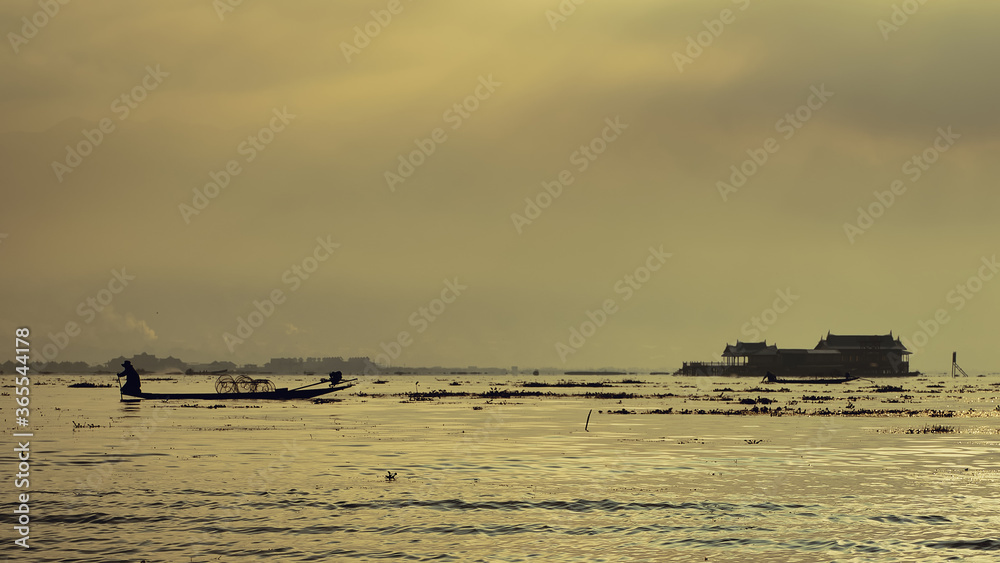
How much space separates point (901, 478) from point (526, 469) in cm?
1335

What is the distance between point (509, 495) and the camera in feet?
90.9

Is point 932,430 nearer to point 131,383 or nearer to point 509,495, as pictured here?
point 509,495

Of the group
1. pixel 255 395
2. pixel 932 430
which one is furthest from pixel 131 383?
pixel 932 430

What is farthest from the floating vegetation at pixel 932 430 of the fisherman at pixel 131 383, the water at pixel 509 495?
the fisherman at pixel 131 383

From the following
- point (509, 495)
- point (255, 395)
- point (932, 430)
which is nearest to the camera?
point (509, 495)

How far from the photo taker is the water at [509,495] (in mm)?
20750

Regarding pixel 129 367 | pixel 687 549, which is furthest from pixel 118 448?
pixel 129 367

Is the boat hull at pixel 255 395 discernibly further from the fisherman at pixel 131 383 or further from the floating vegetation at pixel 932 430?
the floating vegetation at pixel 932 430

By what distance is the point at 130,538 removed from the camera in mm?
21266

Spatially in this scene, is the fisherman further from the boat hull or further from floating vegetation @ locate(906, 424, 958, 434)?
floating vegetation @ locate(906, 424, 958, 434)

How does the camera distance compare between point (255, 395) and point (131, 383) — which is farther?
point (255, 395)

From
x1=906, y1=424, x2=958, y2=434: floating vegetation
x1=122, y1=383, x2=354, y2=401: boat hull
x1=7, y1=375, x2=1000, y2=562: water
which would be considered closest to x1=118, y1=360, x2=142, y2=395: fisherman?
x1=122, y1=383, x2=354, y2=401: boat hull

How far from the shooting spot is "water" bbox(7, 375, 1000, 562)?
2075 centimetres

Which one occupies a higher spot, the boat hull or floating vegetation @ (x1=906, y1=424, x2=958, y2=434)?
the boat hull
